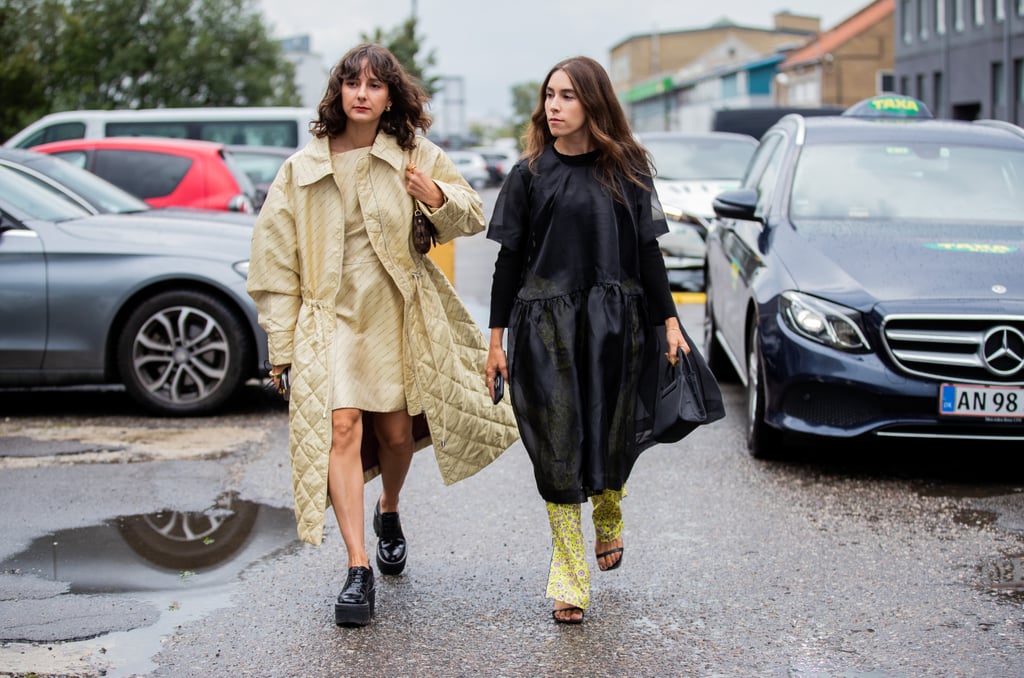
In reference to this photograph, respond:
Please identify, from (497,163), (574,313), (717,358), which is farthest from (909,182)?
(497,163)

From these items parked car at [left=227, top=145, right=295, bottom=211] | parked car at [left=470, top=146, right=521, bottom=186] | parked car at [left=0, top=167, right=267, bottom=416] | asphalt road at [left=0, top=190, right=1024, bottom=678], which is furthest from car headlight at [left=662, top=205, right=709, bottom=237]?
parked car at [left=470, top=146, right=521, bottom=186]

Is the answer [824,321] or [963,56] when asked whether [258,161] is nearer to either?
[824,321]

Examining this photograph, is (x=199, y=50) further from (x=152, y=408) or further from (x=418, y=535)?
(x=418, y=535)

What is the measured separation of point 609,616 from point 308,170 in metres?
1.73

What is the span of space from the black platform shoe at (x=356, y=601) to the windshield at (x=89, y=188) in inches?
188

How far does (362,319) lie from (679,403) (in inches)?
42.1

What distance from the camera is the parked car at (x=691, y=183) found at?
1295 cm

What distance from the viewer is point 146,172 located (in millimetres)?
11352

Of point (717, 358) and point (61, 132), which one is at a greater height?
point (61, 132)

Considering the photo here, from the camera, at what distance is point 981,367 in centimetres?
580

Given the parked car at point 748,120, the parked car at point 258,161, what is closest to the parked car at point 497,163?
the parked car at point 748,120

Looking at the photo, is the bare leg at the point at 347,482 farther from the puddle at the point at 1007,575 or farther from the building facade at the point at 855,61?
the building facade at the point at 855,61

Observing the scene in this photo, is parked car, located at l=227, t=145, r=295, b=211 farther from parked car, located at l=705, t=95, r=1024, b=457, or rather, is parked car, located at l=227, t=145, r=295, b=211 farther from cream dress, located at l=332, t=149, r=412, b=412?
cream dress, located at l=332, t=149, r=412, b=412

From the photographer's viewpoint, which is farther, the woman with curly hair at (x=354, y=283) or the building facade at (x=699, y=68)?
the building facade at (x=699, y=68)
